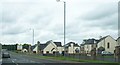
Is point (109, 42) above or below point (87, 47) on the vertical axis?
above

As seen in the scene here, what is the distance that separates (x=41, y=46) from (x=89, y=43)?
45.9m

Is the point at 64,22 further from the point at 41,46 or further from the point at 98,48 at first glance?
the point at 41,46

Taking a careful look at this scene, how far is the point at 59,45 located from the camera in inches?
7067

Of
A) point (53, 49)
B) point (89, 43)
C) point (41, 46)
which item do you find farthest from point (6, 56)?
point (41, 46)

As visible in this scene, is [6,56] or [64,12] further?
[6,56]

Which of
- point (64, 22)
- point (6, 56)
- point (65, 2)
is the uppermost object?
point (65, 2)

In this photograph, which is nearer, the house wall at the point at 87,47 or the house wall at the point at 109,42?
the house wall at the point at 109,42

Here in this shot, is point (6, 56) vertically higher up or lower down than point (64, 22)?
lower down

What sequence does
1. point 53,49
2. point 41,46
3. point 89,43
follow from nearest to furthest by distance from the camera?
1. point 89,43
2. point 53,49
3. point 41,46

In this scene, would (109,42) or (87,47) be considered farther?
(87,47)

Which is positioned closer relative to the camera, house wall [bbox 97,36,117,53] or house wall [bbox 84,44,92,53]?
house wall [bbox 97,36,117,53]

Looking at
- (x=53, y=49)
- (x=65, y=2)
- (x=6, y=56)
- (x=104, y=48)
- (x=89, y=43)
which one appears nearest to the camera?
(x=65, y=2)

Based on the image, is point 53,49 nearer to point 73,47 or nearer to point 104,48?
point 73,47

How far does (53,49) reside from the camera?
6496 inches
